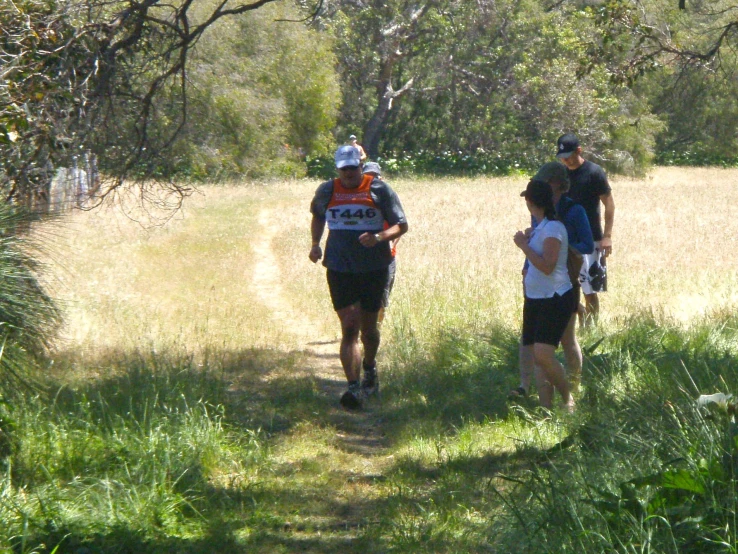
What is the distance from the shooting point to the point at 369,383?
7.36m

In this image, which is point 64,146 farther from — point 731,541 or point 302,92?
Result: point 302,92

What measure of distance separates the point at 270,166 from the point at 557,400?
30.4m

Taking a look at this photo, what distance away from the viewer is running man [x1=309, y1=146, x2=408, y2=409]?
688 cm

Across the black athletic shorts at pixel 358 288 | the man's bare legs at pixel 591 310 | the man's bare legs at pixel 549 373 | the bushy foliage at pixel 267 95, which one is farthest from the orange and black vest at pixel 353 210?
the bushy foliage at pixel 267 95

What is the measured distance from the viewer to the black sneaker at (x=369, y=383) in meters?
7.34

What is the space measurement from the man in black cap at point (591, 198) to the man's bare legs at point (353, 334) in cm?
194

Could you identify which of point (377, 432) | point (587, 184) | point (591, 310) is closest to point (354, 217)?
point (377, 432)

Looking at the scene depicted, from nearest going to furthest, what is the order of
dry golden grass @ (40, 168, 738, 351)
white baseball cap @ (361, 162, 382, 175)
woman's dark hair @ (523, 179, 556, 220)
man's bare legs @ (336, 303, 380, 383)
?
woman's dark hair @ (523, 179, 556, 220) → man's bare legs @ (336, 303, 380, 383) → white baseball cap @ (361, 162, 382, 175) → dry golden grass @ (40, 168, 738, 351)

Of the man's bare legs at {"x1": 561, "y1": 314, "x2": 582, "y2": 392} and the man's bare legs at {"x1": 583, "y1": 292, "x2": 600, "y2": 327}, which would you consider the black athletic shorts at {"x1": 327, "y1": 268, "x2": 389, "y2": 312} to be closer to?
the man's bare legs at {"x1": 561, "y1": 314, "x2": 582, "y2": 392}

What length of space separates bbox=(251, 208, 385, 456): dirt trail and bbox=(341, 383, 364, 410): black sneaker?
6cm

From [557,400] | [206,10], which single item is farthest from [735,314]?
[206,10]

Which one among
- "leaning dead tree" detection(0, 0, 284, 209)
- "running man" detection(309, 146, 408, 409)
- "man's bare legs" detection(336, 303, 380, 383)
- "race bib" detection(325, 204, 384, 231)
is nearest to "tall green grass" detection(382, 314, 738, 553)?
"man's bare legs" detection(336, 303, 380, 383)

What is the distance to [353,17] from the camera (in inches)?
1539

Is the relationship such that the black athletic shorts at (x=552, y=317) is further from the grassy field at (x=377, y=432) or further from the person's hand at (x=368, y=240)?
the person's hand at (x=368, y=240)
